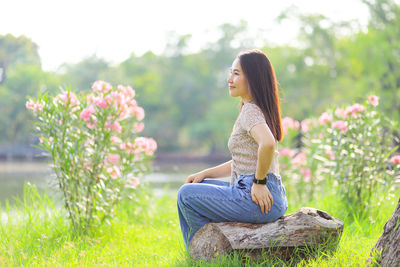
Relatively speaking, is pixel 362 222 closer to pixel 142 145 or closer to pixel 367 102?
pixel 367 102

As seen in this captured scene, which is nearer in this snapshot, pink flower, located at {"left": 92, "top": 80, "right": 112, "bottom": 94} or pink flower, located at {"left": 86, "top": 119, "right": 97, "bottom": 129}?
pink flower, located at {"left": 86, "top": 119, "right": 97, "bottom": 129}

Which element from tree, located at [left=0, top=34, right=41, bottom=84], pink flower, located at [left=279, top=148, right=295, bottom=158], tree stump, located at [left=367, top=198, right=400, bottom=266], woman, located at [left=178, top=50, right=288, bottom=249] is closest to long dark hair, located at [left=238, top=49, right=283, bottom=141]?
woman, located at [left=178, top=50, right=288, bottom=249]

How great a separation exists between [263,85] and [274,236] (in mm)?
852

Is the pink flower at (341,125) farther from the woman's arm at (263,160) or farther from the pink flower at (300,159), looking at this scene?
the woman's arm at (263,160)

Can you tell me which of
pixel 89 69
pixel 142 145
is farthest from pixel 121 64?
pixel 142 145

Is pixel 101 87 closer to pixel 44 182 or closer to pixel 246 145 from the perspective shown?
pixel 246 145

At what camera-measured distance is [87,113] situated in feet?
11.8

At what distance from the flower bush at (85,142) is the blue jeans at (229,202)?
135 cm

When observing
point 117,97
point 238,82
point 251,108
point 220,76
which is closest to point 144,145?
point 117,97

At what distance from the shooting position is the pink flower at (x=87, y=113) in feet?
11.7

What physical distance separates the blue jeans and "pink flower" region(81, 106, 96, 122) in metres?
1.44

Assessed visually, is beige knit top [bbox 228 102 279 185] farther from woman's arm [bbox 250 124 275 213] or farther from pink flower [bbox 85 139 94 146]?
pink flower [bbox 85 139 94 146]

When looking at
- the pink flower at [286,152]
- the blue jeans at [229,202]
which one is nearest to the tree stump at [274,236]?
the blue jeans at [229,202]

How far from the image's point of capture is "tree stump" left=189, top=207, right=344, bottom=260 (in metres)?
2.35
